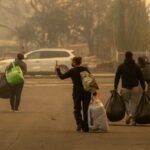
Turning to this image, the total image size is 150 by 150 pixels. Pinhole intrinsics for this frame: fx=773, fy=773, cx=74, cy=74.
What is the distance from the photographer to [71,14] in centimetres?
7681

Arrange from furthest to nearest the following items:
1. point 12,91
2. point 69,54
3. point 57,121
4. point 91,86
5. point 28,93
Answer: point 69,54 < point 28,93 < point 12,91 < point 57,121 < point 91,86

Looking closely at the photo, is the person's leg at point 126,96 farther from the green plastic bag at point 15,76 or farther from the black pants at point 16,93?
the black pants at point 16,93

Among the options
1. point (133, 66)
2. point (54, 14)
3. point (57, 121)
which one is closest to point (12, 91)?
point (57, 121)

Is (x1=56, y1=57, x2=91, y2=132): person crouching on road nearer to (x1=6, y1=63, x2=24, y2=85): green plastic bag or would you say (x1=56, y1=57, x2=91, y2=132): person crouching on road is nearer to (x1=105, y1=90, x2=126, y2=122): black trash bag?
(x1=105, y1=90, x2=126, y2=122): black trash bag

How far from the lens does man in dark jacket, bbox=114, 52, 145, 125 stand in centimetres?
1759

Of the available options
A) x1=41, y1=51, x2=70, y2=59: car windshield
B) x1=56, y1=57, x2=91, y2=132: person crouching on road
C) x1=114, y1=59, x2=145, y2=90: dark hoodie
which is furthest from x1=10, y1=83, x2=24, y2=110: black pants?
x1=41, y1=51, x2=70, y2=59: car windshield

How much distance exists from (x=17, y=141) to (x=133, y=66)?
4.18 meters

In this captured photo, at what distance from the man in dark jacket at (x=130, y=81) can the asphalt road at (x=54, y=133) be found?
1.69 ft

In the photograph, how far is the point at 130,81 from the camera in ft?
58.1

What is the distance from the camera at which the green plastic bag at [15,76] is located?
22266 millimetres

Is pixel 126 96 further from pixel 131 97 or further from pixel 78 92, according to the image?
pixel 78 92

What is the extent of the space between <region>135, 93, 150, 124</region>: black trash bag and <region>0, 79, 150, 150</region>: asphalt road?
9.2 inches

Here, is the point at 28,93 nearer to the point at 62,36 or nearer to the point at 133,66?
the point at 133,66

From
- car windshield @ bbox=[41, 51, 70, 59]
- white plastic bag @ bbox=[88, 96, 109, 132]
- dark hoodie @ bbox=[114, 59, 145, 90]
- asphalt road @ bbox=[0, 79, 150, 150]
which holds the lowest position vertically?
asphalt road @ bbox=[0, 79, 150, 150]
